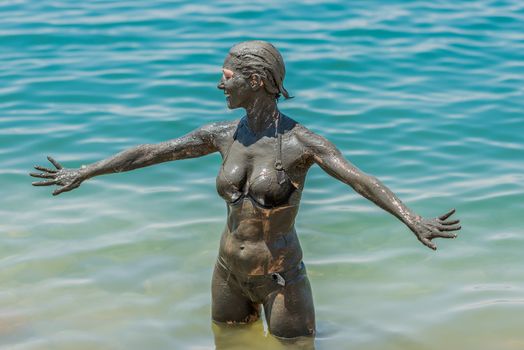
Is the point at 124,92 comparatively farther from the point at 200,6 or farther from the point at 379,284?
the point at 379,284

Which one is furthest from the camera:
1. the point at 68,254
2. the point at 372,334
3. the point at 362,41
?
the point at 362,41

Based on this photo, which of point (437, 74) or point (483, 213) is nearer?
point (483, 213)

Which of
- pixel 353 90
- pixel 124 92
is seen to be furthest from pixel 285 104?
pixel 124 92

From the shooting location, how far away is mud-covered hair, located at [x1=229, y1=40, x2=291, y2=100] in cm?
540

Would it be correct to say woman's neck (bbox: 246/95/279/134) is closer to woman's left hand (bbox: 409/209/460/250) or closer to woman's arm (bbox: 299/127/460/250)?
woman's arm (bbox: 299/127/460/250)

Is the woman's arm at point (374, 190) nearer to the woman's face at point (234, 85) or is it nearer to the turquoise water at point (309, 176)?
the woman's face at point (234, 85)

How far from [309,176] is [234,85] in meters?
4.25

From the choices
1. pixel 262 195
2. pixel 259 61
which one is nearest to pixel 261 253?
pixel 262 195

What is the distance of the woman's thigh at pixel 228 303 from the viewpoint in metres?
5.95

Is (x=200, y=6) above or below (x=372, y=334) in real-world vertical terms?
above

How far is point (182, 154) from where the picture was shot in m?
5.83

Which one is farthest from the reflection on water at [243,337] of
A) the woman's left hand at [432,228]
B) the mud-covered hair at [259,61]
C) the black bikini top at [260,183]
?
the mud-covered hair at [259,61]

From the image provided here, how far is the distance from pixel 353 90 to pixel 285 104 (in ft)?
3.21

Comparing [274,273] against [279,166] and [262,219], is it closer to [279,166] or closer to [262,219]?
[262,219]
